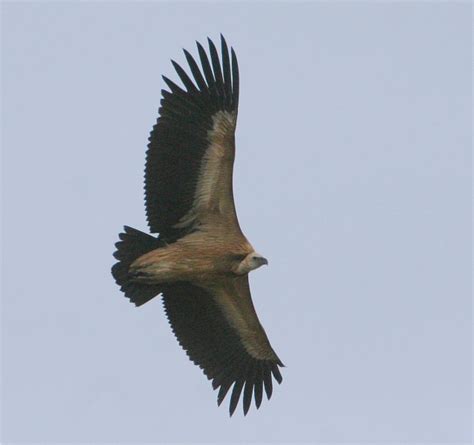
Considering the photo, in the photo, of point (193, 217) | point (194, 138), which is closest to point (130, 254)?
point (193, 217)

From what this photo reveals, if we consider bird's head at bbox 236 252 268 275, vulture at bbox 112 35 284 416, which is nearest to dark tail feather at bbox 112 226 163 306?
vulture at bbox 112 35 284 416

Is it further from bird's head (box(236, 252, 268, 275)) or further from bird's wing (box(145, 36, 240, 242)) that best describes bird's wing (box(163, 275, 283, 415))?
bird's wing (box(145, 36, 240, 242))

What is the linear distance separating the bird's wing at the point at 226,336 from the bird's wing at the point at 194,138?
49.4 inches

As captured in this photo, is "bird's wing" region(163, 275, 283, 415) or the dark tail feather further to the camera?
"bird's wing" region(163, 275, 283, 415)

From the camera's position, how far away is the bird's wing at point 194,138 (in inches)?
703

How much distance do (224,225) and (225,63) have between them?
2.00m

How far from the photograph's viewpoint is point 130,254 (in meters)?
18.1

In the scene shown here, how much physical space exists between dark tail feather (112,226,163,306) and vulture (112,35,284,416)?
1 cm

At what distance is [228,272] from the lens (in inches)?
720

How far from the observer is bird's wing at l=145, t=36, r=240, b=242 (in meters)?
17.9

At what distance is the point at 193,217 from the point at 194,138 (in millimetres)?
1027

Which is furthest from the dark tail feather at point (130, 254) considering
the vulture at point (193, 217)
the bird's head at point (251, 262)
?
the bird's head at point (251, 262)

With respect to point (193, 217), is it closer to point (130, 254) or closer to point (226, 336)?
point (130, 254)

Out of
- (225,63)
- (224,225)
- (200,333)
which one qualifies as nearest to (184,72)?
(225,63)
